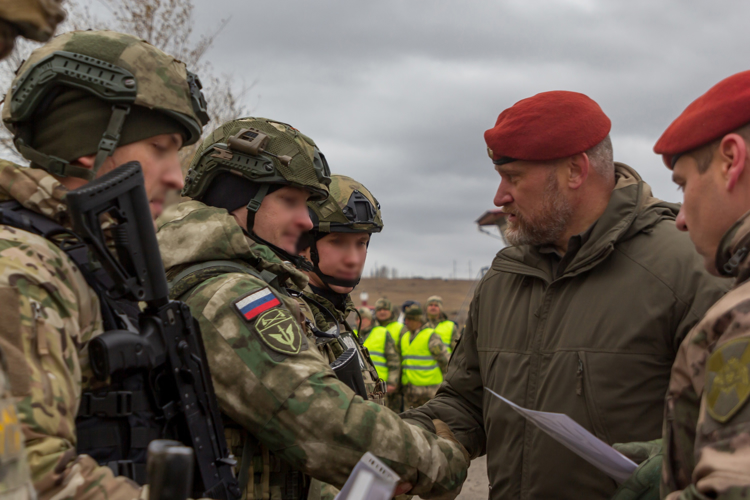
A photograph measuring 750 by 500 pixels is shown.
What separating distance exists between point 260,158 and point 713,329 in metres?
2.09

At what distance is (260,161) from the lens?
305cm

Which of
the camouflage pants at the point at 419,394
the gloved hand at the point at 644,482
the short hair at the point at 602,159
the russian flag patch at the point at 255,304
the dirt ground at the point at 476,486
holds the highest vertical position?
the short hair at the point at 602,159

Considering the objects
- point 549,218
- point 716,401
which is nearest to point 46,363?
point 716,401

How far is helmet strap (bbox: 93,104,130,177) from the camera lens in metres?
2.05

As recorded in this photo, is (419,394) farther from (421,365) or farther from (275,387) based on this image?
(275,387)

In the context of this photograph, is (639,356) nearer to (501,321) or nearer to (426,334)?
(501,321)

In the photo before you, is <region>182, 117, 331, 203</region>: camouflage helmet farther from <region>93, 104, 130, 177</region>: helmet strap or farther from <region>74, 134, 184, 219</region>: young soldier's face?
<region>93, 104, 130, 177</region>: helmet strap

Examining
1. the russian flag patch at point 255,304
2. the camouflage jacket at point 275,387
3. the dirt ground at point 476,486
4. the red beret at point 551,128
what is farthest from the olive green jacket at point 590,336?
the dirt ground at point 476,486

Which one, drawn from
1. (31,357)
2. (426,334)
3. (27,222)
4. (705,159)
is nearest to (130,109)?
(27,222)

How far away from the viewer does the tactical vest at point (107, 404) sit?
1.80 m

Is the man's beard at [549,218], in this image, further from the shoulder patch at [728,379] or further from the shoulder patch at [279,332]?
the shoulder patch at [728,379]

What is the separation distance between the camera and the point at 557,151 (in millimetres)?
3096

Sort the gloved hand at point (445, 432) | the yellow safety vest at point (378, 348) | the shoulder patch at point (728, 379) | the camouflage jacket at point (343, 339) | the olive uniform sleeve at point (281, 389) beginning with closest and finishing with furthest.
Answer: the shoulder patch at point (728, 379) → the olive uniform sleeve at point (281, 389) → the gloved hand at point (445, 432) → the camouflage jacket at point (343, 339) → the yellow safety vest at point (378, 348)

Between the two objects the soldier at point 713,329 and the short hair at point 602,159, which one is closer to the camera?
the soldier at point 713,329
